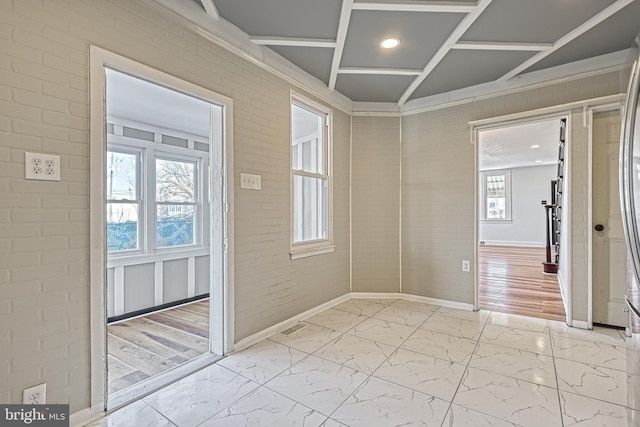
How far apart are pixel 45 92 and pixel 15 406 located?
1.48m

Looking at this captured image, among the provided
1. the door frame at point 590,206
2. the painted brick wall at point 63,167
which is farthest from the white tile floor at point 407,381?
the painted brick wall at point 63,167

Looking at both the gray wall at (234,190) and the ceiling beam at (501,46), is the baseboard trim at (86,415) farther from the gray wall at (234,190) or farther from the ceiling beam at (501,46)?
the ceiling beam at (501,46)

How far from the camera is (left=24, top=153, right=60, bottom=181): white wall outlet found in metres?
1.44

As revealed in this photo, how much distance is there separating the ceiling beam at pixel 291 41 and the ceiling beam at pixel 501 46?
1.08 meters

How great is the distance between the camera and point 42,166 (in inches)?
58.3

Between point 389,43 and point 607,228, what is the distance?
106 inches

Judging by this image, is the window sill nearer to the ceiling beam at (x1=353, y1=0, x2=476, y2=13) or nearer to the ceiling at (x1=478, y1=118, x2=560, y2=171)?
the ceiling beam at (x1=353, y1=0, x2=476, y2=13)

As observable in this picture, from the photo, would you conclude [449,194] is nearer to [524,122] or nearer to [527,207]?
[524,122]

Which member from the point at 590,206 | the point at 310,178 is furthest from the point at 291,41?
the point at 590,206

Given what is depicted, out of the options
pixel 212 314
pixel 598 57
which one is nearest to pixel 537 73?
pixel 598 57

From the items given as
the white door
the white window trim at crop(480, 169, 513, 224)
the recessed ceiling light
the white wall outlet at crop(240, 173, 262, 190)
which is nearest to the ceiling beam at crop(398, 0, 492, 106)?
the recessed ceiling light

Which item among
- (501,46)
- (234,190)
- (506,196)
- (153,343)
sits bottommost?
(153,343)

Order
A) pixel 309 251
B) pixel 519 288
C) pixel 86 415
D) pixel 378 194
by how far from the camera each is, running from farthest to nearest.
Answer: pixel 519 288 < pixel 378 194 < pixel 309 251 < pixel 86 415

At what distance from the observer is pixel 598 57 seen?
109 inches
